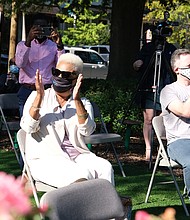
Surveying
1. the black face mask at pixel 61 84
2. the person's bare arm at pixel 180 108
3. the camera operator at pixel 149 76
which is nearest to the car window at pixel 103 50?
the camera operator at pixel 149 76

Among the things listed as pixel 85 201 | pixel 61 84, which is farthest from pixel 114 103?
pixel 85 201

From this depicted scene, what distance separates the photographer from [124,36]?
1277 centimetres

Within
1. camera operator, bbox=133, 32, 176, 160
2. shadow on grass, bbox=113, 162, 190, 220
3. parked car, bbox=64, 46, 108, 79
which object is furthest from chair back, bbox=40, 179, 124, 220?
parked car, bbox=64, 46, 108, 79

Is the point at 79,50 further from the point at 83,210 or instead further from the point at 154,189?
the point at 83,210

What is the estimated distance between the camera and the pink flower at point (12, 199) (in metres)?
0.77

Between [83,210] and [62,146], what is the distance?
6.98 ft

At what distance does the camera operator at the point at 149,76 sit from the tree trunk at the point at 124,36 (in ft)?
12.7

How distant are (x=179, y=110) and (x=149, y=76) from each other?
11.6 feet

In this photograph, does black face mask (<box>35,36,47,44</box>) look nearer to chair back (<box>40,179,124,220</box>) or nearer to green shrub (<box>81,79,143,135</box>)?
green shrub (<box>81,79,143,135</box>)

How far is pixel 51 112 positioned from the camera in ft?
15.7

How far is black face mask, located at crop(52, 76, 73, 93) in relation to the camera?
4742 millimetres

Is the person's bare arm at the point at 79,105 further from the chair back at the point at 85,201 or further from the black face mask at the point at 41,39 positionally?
the black face mask at the point at 41,39

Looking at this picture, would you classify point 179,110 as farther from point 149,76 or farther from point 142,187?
point 149,76

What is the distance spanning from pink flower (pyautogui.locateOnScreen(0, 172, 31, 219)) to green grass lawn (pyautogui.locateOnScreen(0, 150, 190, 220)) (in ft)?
14.9
